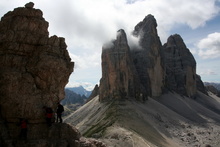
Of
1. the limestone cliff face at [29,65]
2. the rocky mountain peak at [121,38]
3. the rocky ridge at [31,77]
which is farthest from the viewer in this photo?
the rocky mountain peak at [121,38]

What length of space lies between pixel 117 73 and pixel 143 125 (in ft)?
76.5

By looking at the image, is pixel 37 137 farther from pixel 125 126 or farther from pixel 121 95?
pixel 121 95

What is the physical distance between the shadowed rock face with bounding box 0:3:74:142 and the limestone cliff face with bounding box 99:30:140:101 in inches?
2081

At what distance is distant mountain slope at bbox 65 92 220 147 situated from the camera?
47.2 metres

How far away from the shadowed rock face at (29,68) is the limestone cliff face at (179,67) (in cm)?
9767

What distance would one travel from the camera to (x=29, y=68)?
21922 millimetres

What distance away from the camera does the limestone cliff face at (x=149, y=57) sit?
98.1 m

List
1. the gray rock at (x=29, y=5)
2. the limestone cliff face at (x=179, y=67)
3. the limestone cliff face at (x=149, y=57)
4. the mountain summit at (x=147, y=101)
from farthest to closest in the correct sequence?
the limestone cliff face at (x=179, y=67) < the limestone cliff face at (x=149, y=57) < the mountain summit at (x=147, y=101) < the gray rock at (x=29, y=5)

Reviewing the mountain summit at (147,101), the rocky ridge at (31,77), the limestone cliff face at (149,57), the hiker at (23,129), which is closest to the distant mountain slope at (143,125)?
the mountain summit at (147,101)

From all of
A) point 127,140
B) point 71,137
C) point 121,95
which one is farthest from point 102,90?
point 71,137

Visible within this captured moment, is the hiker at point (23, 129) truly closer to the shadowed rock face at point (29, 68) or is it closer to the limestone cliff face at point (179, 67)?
the shadowed rock face at point (29, 68)

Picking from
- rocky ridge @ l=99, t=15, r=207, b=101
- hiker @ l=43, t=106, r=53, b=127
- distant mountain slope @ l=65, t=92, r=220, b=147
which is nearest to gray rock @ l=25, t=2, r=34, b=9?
hiker @ l=43, t=106, r=53, b=127

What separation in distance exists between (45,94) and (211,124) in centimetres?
7957

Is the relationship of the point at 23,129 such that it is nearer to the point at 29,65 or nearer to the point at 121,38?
the point at 29,65
